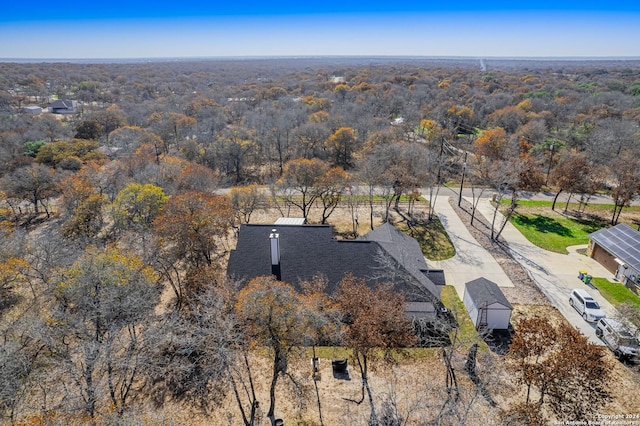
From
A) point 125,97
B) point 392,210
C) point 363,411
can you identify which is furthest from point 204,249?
point 125,97

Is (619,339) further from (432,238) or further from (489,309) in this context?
(432,238)

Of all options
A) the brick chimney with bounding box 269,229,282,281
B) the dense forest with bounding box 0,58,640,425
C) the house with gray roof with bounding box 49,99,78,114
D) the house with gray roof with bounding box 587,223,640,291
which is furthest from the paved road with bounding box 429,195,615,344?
the house with gray roof with bounding box 49,99,78,114

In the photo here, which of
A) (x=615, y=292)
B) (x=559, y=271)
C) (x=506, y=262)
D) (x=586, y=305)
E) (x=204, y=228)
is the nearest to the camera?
(x=204, y=228)

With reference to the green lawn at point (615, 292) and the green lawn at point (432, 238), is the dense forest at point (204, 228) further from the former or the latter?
the green lawn at point (615, 292)

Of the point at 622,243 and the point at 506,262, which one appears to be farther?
the point at 506,262

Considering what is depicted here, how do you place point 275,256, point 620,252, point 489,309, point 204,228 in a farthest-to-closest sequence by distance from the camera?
point 620,252 < point 204,228 < point 275,256 < point 489,309

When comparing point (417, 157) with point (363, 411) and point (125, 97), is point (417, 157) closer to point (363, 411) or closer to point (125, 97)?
point (363, 411)

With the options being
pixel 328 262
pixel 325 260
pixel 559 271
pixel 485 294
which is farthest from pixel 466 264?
pixel 325 260
